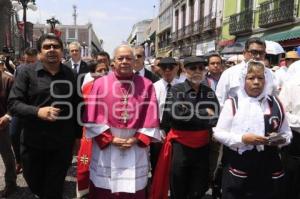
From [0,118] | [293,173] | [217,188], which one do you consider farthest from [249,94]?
[0,118]

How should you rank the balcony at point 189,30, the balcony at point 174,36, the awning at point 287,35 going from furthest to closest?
1. the balcony at point 174,36
2. the balcony at point 189,30
3. the awning at point 287,35

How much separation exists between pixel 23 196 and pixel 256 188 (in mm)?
2969

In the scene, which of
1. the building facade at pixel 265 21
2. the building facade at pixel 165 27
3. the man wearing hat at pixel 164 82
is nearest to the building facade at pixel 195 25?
the building facade at pixel 265 21

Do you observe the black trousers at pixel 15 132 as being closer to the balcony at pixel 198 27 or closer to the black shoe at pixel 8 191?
the black shoe at pixel 8 191

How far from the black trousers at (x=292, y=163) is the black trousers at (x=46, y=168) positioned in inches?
87.0

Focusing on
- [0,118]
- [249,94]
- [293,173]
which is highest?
[249,94]

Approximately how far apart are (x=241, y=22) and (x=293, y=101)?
17765 millimetres

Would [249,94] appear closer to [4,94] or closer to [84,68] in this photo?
[4,94]

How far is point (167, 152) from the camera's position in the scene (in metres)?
4.24

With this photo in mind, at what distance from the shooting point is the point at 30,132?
3.81 meters

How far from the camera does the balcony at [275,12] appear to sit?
1579 cm

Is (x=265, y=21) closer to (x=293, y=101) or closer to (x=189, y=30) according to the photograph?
(x=293, y=101)

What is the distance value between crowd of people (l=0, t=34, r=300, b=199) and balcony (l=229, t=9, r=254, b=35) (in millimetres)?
16176

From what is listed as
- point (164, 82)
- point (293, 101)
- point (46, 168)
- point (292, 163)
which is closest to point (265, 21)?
point (164, 82)
